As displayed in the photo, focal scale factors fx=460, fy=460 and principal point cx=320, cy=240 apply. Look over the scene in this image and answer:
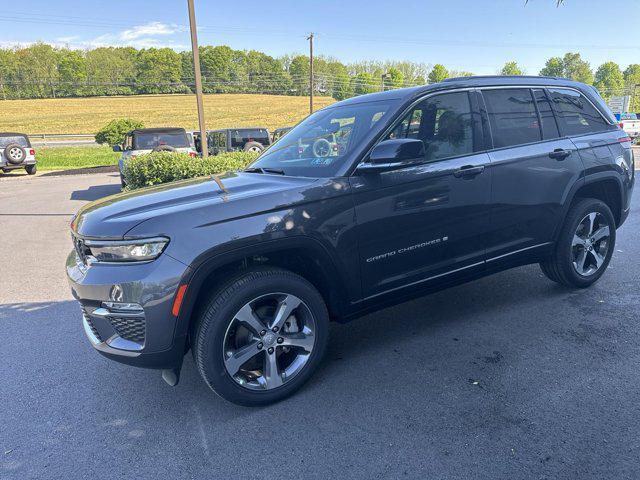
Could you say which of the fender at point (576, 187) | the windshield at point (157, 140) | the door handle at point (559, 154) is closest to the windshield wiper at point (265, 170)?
the door handle at point (559, 154)

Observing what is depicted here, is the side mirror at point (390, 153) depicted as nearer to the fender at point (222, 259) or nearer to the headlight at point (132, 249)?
the fender at point (222, 259)

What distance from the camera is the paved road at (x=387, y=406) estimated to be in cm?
233

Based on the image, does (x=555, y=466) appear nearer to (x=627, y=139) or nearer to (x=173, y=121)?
(x=627, y=139)

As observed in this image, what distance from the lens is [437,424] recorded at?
2.59 metres

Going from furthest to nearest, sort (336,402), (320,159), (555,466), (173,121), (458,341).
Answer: (173,121), (458,341), (320,159), (336,402), (555,466)

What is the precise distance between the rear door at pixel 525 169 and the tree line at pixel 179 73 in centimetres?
7937

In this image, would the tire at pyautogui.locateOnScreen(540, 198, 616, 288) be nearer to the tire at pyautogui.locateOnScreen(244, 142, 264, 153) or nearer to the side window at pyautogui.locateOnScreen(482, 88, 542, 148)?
the side window at pyautogui.locateOnScreen(482, 88, 542, 148)

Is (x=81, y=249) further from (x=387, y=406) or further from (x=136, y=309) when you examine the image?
(x=387, y=406)

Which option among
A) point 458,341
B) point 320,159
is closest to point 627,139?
point 458,341

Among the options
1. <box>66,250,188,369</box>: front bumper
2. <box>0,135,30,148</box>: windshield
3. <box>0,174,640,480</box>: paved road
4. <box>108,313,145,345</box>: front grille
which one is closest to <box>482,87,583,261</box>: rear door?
<box>0,174,640,480</box>: paved road

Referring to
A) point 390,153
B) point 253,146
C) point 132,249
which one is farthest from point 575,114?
point 253,146

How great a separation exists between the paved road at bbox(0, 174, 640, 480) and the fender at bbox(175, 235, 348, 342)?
676 mm

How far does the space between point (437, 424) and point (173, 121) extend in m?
58.1

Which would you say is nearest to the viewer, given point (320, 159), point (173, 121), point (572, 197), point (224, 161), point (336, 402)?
point (336, 402)
